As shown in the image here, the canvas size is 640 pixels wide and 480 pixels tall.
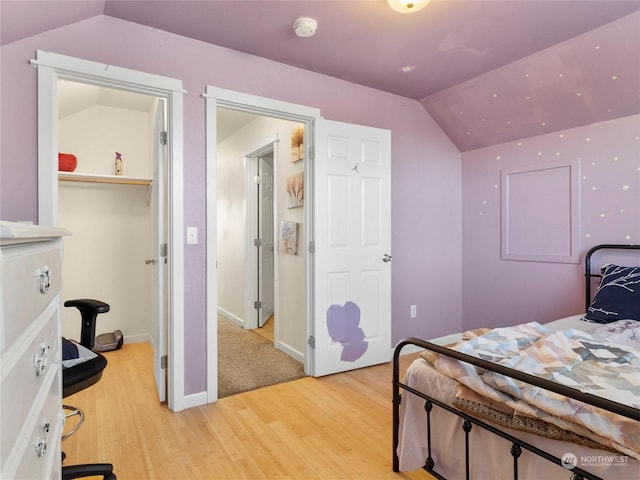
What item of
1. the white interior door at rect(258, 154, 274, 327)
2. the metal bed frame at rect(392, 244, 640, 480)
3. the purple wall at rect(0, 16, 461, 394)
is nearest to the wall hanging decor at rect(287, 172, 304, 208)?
the purple wall at rect(0, 16, 461, 394)

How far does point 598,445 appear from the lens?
100 cm

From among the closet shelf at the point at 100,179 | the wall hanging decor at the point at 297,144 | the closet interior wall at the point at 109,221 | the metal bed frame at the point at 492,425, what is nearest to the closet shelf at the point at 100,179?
the closet shelf at the point at 100,179

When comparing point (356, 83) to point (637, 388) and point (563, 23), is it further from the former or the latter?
point (637, 388)

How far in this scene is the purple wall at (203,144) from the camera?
1.91m

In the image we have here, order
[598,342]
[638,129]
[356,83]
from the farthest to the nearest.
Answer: [356,83], [638,129], [598,342]

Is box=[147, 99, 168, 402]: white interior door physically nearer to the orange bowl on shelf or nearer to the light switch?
the light switch

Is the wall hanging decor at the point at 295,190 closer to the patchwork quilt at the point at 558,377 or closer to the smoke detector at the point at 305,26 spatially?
the smoke detector at the point at 305,26

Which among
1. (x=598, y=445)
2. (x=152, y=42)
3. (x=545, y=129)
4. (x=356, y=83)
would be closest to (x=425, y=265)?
(x=545, y=129)

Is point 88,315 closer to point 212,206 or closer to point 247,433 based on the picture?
point 212,206

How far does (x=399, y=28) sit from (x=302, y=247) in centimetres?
184

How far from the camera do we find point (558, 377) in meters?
1.20

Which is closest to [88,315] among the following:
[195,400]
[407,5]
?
[195,400]

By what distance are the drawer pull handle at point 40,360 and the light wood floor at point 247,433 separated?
3.61 feet

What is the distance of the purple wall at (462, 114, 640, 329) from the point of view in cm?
275
